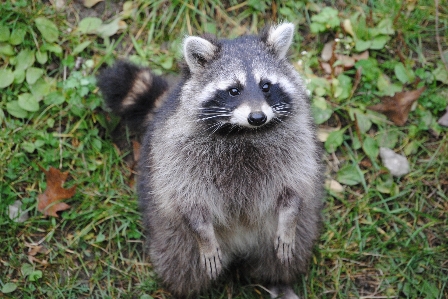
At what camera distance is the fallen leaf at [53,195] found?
4.10m

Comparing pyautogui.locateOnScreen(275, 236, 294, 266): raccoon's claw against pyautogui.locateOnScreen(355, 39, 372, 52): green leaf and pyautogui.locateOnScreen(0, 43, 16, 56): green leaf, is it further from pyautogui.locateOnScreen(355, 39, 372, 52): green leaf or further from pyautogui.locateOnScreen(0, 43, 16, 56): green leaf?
pyautogui.locateOnScreen(0, 43, 16, 56): green leaf

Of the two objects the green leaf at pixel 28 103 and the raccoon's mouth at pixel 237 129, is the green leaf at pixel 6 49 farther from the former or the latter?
the raccoon's mouth at pixel 237 129

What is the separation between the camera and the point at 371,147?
434cm

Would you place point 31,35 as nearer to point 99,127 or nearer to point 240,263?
point 99,127

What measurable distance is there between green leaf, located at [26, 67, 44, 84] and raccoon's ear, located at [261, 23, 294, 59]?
1.67 m

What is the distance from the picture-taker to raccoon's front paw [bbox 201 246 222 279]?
3412 mm

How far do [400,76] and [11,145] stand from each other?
8.48ft

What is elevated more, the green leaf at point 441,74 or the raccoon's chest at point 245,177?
the raccoon's chest at point 245,177

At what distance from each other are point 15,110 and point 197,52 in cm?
157

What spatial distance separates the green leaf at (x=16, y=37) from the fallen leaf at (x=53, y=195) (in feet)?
2.85

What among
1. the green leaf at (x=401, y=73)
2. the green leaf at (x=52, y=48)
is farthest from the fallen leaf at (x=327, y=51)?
the green leaf at (x=52, y=48)

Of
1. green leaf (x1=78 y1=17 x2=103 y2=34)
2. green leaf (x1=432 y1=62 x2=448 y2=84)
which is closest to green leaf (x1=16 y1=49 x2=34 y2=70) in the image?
green leaf (x1=78 y1=17 x2=103 y2=34)

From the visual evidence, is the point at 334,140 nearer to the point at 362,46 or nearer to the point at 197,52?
the point at 362,46

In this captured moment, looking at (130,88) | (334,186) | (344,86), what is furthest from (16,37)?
(334,186)
